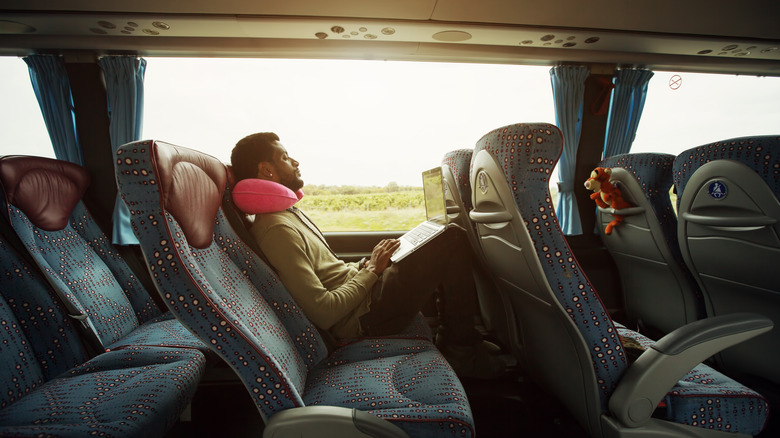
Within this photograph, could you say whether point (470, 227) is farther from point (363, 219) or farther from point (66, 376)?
point (66, 376)

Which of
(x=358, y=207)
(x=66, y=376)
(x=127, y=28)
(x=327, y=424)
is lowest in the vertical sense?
(x=66, y=376)

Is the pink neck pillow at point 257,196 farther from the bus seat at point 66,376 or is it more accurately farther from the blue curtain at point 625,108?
the blue curtain at point 625,108

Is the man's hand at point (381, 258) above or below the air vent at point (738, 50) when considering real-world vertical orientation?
below

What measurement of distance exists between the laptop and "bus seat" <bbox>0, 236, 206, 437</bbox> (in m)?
1.02

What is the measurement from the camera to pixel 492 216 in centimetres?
115

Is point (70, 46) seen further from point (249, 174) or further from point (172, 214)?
point (172, 214)

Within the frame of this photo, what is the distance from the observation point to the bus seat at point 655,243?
5.88 feet

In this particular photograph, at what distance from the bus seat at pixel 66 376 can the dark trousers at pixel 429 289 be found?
0.77 meters

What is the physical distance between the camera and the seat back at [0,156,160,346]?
1577mm

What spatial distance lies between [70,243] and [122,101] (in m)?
1.29

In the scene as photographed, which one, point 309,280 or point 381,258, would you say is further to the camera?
point 381,258

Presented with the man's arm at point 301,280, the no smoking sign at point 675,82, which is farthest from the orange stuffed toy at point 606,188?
the no smoking sign at point 675,82

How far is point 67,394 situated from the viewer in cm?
119

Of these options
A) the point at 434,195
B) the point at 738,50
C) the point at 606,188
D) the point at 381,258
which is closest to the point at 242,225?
the point at 381,258
